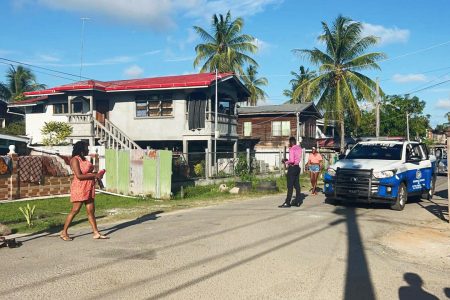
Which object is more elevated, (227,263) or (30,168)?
(30,168)

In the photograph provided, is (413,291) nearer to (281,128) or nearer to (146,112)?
(146,112)

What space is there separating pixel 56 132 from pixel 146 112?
506 centimetres

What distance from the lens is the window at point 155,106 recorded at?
25891 millimetres

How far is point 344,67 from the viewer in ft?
111

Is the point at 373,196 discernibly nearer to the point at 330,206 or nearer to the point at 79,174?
the point at 330,206

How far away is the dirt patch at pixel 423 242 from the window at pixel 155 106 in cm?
1821

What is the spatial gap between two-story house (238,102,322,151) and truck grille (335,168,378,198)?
2439 cm

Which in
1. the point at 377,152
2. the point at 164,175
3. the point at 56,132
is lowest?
the point at 164,175

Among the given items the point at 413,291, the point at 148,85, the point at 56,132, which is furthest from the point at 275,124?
the point at 413,291

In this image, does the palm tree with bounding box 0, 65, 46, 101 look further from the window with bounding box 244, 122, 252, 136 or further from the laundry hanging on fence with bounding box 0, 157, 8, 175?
the laundry hanging on fence with bounding box 0, 157, 8, 175

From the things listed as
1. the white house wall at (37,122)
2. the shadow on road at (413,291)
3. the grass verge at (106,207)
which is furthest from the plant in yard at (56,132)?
the shadow on road at (413,291)

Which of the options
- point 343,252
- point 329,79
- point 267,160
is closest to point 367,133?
point 329,79

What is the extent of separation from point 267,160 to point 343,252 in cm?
2207

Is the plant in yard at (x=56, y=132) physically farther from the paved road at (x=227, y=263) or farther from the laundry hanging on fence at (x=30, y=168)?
the paved road at (x=227, y=263)
